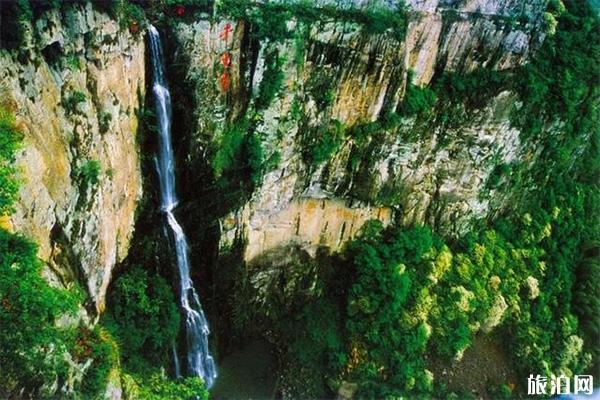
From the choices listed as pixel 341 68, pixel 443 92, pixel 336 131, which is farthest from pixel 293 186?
pixel 443 92

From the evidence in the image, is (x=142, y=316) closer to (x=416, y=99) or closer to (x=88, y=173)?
(x=88, y=173)

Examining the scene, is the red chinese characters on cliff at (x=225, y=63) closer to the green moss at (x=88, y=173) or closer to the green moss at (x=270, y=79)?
the green moss at (x=270, y=79)

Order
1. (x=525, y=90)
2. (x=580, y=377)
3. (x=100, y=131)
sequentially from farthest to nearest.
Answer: (x=580, y=377) → (x=525, y=90) → (x=100, y=131)

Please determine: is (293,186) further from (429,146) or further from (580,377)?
(580,377)

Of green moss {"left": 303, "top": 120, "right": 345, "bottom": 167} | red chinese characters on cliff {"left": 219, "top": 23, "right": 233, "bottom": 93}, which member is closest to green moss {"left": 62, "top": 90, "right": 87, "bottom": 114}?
red chinese characters on cliff {"left": 219, "top": 23, "right": 233, "bottom": 93}

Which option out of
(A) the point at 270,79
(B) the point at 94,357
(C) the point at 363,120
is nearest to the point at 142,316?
(B) the point at 94,357

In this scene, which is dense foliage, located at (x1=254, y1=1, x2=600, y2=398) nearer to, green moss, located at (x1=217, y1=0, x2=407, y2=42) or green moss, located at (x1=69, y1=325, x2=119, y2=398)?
green moss, located at (x1=217, y1=0, x2=407, y2=42)

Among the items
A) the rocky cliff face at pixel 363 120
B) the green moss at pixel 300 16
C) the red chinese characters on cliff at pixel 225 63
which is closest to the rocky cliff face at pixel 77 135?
the red chinese characters on cliff at pixel 225 63
